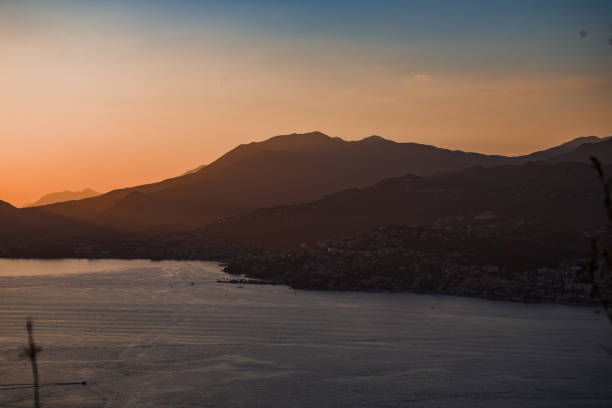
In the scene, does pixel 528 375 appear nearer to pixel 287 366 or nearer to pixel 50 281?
pixel 287 366

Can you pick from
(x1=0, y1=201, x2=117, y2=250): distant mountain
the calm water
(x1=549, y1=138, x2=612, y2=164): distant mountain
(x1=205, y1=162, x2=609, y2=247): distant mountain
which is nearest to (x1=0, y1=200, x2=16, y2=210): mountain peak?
(x1=0, y1=201, x2=117, y2=250): distant mountain

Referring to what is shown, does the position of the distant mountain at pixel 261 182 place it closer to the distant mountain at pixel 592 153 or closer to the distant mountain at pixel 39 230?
the distant mountain at pixel 39 230

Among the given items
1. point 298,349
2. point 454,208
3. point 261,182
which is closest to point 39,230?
point 261,182

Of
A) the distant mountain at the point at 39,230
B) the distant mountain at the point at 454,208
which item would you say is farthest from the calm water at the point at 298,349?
the distant mountain at the point at 39,230

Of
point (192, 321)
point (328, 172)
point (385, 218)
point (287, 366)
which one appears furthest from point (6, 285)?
point (328, 172)

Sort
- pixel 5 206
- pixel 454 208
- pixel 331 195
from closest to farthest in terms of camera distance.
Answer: pixel 454 208 < pixel 331 195 < pixel 5 206

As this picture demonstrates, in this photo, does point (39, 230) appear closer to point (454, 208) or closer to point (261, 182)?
point (261, 182)
